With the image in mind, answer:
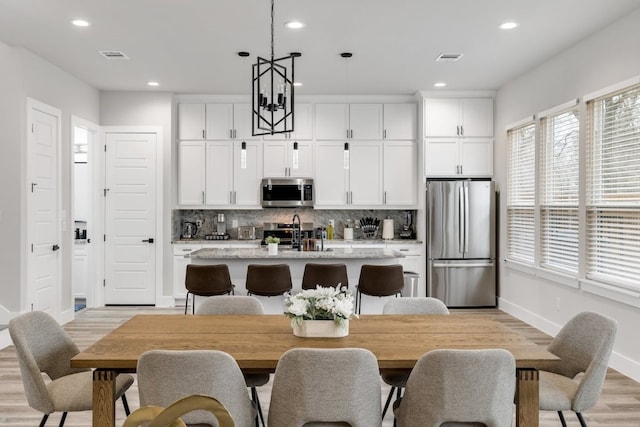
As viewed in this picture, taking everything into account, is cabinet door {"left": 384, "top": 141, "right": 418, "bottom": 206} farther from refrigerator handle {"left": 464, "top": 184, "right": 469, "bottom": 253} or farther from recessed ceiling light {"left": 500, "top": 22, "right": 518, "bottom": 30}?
recessed ceiling light {"left": 500, "top": 22, "right": 518, "bottom": 30}

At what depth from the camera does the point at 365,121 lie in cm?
697

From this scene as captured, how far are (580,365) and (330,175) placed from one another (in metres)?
4.73

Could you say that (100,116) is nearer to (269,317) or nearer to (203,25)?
(203,25)

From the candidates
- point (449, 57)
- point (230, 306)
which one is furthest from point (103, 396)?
point (449, 57)

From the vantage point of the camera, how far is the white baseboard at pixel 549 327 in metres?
3.93

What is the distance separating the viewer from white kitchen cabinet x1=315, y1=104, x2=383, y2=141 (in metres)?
6.95

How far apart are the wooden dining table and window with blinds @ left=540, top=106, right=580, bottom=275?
8.45 ft

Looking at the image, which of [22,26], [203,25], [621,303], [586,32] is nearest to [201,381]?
[203,25]

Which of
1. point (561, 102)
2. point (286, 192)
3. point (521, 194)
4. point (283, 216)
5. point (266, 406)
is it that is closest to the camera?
point (266, 406)

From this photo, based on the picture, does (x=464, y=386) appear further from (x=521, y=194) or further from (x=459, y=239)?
(x=459, y=239)

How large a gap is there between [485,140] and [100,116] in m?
5.04

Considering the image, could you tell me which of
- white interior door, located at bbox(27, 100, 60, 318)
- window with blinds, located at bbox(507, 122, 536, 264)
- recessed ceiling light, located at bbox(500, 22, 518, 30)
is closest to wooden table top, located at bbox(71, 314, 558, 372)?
recessed ceiling light, located at bbox(500, 22, 518, 30)

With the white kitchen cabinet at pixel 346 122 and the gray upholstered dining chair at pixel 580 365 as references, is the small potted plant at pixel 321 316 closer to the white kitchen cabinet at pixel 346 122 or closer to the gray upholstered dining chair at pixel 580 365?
the gray upholstered dining chair at pixel 580 365

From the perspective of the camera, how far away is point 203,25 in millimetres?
4305
